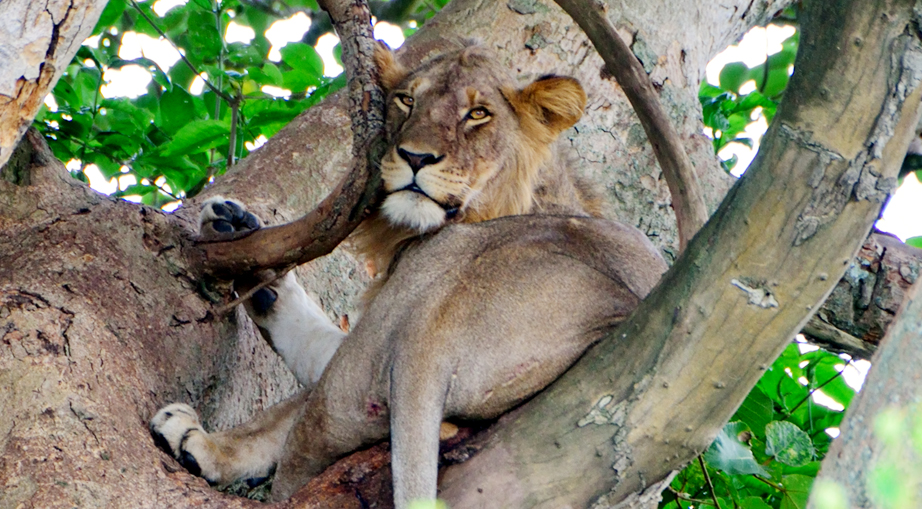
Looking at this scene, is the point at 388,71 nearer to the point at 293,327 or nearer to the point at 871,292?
the point at 293,327

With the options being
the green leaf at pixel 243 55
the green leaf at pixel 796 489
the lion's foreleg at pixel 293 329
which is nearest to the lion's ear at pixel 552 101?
the lion's foreleg at pixel 293 329

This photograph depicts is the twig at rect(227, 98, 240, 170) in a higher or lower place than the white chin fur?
higher

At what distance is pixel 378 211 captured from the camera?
4441 millimetres

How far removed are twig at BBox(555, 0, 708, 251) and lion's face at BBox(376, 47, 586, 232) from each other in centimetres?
101

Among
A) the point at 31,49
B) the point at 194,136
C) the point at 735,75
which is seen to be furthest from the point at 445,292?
the point at 735,75

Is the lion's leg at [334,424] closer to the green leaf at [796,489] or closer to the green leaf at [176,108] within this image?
the green leaf at [796,489]

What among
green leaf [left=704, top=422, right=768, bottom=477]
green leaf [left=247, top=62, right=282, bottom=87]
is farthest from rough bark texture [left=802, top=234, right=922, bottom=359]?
green leaf [left=247, top=62, right=282, bottom=87]

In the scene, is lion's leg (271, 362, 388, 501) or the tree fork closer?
the tree fork

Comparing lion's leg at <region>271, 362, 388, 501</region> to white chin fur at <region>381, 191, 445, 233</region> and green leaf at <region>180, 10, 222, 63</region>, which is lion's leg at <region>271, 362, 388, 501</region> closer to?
white chin fur at <region>381, 191, 445, 233</region>

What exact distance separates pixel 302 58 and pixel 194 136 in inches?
37.6

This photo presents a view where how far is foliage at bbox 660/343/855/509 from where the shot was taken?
4359mm

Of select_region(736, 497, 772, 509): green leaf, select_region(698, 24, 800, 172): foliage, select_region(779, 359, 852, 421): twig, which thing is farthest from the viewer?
select_region(698, 24, 800, 172): foliage

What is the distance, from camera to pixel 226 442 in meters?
4.23

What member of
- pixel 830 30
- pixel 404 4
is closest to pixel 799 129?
pixel 830 30
